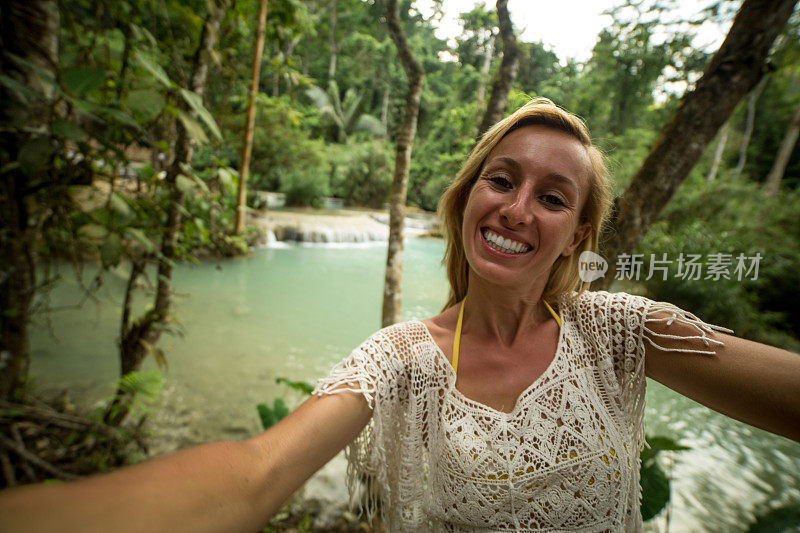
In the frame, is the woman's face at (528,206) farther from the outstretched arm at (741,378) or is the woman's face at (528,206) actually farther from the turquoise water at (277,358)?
the turquoise water at (277,358)

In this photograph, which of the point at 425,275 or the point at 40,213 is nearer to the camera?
the point at 40,213

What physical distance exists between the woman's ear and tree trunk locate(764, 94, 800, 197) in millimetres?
426

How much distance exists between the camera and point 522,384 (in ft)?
2.85

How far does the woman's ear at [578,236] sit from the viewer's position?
2.97 ft

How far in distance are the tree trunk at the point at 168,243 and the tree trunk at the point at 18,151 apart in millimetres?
426

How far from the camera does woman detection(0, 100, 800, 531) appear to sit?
0.67m

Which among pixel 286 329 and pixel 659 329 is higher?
pixel 659 329

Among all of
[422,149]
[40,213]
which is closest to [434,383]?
[40,213]

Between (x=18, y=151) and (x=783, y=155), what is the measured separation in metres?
2.32

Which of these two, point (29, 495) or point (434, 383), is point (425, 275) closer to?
point (434, 383)

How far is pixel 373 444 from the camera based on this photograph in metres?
0.85

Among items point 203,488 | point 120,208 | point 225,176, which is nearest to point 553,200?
point 203,488

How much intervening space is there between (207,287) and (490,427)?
23.2 feet
